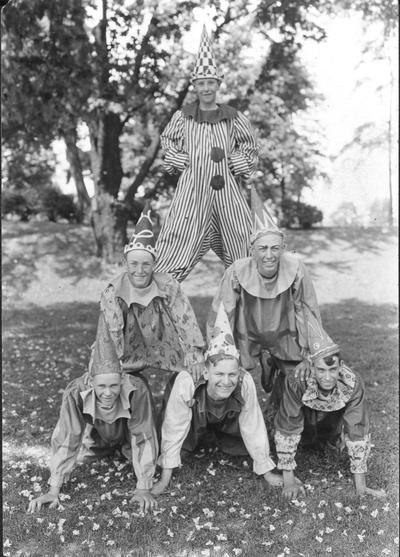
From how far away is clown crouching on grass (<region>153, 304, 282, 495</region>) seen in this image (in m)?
3.83

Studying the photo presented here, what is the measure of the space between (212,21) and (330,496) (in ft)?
16.3

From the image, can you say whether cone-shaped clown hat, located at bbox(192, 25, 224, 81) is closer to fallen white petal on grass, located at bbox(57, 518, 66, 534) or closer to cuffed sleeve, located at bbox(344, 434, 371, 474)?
cuffed sleeve, located at bbox(344, 434, 371, 474)

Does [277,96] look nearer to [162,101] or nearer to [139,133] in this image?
[162,101]

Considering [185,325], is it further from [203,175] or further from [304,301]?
[203,175]

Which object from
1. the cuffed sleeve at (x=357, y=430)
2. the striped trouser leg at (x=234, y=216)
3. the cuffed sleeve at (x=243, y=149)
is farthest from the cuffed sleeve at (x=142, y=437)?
the cuffed sleeve at (x=243, y=149)

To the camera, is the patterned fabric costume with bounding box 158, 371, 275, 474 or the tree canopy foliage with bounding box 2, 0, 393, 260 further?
the tree canopy foliage with bounding box 2, 0, 393, 260

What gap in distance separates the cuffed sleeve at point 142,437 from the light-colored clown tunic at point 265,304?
0.62 metres

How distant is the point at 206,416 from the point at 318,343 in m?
0.87

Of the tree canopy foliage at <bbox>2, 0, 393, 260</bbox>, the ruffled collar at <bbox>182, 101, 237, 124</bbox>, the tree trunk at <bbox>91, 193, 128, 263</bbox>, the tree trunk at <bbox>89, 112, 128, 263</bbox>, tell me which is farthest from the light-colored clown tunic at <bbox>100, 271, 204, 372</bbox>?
the tree trunk at <bbox>91, 193, 128, 263</bbox>

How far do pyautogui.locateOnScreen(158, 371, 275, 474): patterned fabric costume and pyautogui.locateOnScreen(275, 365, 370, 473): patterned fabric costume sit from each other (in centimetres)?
13

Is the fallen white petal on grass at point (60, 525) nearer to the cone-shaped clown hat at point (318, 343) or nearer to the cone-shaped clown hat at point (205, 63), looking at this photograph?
the cone-shaped clown hat at point (318, 343)

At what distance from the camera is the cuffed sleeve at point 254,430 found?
3.99 m

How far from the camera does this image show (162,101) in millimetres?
10266

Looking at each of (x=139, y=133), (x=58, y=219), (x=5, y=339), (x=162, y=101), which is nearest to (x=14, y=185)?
(x=58, y=219)
